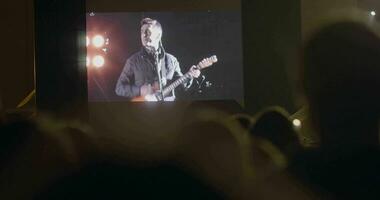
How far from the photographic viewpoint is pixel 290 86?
693 cm

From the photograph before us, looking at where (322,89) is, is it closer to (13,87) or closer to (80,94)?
(80,94)

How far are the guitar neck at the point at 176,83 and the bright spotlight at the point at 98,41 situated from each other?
940 millimetres

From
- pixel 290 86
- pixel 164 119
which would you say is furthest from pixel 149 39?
pixel 290 86

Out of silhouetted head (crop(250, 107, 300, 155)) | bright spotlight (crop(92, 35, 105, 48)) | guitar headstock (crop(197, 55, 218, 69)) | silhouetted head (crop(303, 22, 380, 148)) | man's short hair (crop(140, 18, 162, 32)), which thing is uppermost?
man's short hair (crop(140, 18, 162, 32))

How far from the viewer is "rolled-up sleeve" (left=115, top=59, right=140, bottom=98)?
6941 mm

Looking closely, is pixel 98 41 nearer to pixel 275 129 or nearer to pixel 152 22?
pixel 152 22

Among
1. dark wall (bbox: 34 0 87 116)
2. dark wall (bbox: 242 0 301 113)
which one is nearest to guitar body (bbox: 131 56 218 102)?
dark wall (bbox: 242 0 301 113)

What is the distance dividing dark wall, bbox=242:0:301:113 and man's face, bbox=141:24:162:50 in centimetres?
102

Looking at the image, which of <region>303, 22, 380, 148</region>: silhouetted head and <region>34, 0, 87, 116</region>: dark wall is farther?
<region>34, 0, 87, 116</region>: dark wall

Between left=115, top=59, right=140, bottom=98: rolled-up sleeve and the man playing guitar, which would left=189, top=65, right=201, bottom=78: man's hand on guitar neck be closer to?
the man playing guitar

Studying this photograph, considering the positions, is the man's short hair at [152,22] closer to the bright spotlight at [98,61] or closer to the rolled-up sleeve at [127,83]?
the rolled-up sleeve at [127,83]

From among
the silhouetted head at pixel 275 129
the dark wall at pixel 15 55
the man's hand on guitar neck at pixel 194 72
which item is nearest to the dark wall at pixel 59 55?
the man's hand on guitar neck at pixel 194 72

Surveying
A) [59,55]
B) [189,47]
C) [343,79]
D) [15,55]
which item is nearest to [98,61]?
[189,47]

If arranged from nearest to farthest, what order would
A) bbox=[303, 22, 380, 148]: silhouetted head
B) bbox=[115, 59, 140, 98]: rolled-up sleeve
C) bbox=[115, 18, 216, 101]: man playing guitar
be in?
bbox=[303, 22, 380, 148]: silhouetted head, bbox=[115, 18, 216, 101]: man playing guitar, bbox=[115, 59, 140, 98]: rolled-up sleeve
